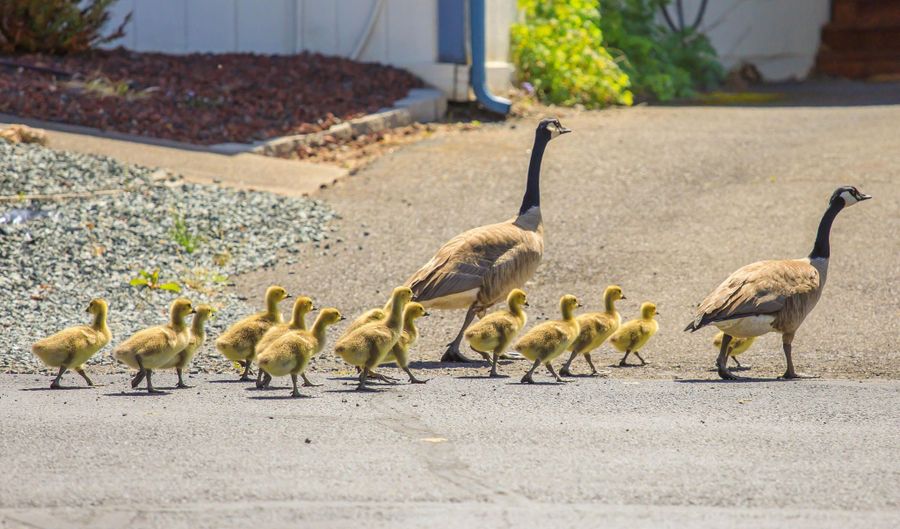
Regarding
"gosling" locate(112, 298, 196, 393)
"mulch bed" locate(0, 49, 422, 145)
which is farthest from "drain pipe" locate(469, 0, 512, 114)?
"gosling" locate(112, 298, 196, 393)

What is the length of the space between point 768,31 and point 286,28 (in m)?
11.0

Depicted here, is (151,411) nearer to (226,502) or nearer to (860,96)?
(226,502)

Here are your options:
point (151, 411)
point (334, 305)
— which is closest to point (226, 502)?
point (151, 411)

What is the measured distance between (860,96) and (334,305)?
14.9 m

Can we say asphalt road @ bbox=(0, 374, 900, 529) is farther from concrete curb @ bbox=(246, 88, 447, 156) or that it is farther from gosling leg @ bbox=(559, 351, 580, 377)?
concrete curb @ bbox=(246, 88, 447, 156)

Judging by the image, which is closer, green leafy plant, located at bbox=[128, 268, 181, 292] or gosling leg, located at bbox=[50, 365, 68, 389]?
gosling leg, located at bbox=[50, 365, 68, 389]

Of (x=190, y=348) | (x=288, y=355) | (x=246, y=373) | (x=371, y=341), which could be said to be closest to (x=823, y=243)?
Result: (x=371, y=341)

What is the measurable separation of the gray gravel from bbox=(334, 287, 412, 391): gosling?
165 centimetres

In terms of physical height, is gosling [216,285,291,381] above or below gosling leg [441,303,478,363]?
above

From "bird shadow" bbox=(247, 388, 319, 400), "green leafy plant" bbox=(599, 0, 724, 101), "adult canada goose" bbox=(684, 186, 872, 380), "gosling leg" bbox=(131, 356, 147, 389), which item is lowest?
"bird shadow" bbox=(247, 388, 319, 400)

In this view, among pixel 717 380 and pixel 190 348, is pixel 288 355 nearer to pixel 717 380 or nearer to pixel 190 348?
pixel 190 348

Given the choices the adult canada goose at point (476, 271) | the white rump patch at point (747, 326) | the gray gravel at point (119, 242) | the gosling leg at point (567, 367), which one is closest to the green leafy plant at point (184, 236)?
the gray gravel at point (119, 242)

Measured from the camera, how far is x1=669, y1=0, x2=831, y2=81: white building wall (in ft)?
87.5

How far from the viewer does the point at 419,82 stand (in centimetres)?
2058
